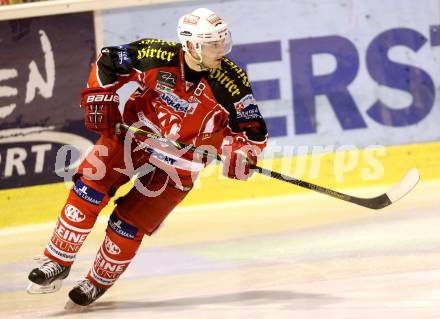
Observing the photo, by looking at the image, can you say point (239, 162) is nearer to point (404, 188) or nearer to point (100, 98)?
point (100, 98)

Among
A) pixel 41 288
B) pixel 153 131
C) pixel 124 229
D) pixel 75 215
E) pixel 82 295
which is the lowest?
pixel 82 295

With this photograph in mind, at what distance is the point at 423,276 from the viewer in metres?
4.56

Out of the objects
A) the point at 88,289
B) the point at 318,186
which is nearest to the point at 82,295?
the point at 88,289

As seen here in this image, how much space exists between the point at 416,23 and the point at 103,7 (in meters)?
2.12

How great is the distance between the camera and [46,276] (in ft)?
14.5

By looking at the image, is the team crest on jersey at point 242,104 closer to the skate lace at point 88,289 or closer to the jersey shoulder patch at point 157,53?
the jersey shoulder patch at point 157,53

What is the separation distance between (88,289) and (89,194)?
18.8 inches

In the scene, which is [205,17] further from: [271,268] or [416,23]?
[416,23]

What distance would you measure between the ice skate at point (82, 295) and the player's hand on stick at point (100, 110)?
0.71 metres

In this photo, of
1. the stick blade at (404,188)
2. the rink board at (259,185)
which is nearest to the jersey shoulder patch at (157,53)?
the stick blade at (404,188)

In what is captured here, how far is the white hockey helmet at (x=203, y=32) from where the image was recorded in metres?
4.50

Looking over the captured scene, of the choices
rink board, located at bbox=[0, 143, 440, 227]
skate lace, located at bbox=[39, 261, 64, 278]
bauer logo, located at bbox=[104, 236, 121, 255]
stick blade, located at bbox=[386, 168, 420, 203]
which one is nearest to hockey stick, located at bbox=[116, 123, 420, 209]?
stick blade, located at bbox=[386, 168, 420, 203]

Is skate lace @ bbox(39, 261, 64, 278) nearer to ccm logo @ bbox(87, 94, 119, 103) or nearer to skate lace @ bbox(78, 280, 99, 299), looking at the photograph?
skate lace @ bbox(78, 280, 99, 299)

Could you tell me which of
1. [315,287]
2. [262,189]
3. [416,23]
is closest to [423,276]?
[315,287]
